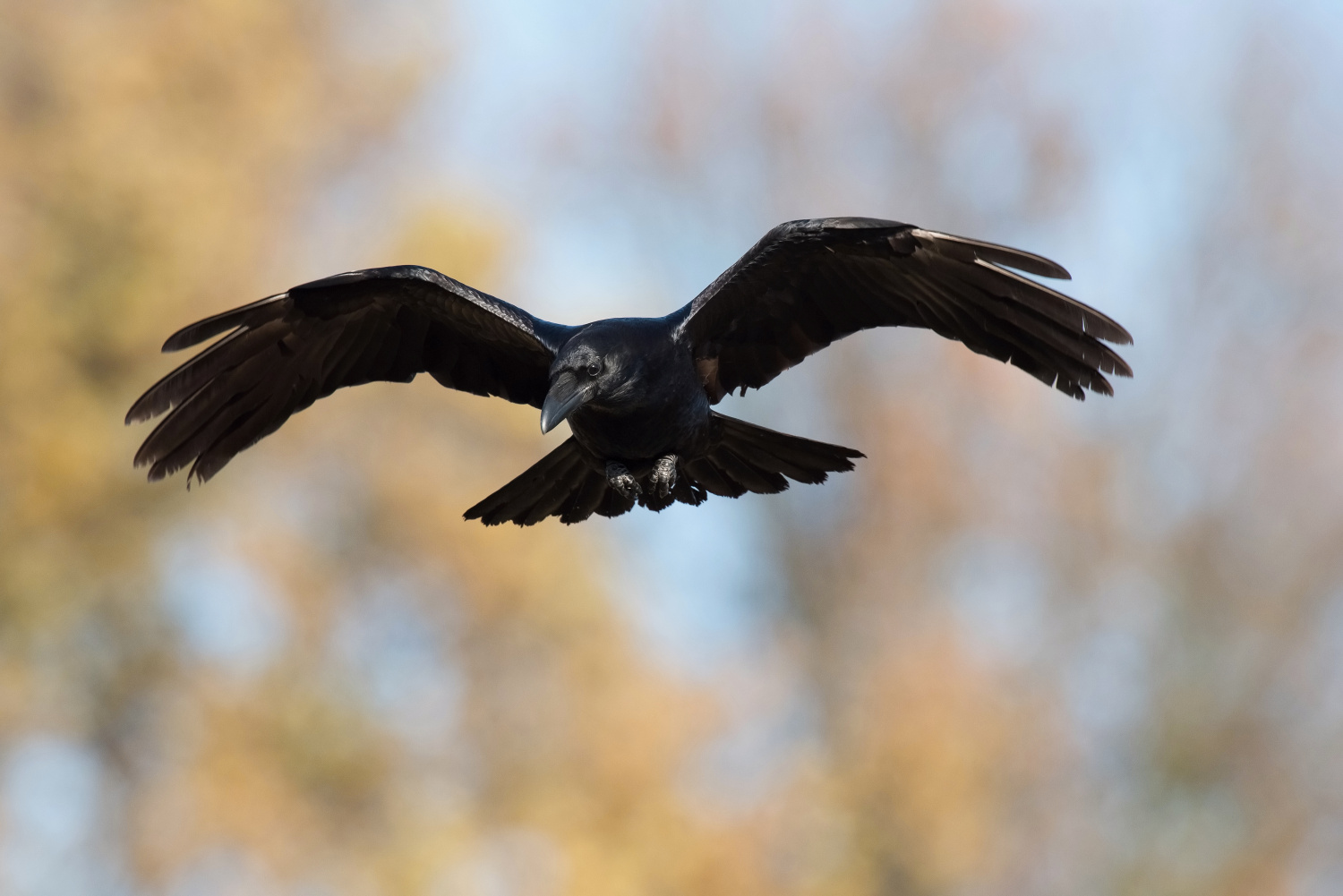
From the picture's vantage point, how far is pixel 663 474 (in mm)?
5184

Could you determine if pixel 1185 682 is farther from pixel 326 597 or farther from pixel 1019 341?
pixel 1019 341

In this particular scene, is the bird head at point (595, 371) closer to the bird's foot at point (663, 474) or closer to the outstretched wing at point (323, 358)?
the bird's foot at point (663, 474)

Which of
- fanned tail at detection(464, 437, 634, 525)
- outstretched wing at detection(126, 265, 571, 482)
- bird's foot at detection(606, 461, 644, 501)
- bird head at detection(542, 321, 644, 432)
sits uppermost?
outstretched wing at detection(126, 265, 571, 482)

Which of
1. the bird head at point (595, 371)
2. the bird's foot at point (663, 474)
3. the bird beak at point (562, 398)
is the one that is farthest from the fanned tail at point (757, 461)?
the bird beak at point (562, 398)

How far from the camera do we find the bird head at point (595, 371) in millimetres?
4754

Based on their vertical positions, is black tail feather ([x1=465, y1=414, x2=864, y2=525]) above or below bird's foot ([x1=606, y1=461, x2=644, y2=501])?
above

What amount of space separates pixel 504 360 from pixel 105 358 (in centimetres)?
905

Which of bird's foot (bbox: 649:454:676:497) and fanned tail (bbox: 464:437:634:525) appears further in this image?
fanned tail (bbox: 464:437:634:525)

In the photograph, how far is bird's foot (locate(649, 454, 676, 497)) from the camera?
5.18 metres

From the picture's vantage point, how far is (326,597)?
13711 millimetres

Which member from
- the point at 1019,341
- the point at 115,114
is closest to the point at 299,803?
the point at 115,114

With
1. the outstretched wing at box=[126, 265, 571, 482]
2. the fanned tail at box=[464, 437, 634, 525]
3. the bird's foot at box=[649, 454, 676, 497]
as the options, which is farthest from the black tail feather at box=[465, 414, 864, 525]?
the outstretched wing at box=[126, 265, 571, 482]

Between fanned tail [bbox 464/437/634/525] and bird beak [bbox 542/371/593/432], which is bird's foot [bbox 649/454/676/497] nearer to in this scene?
fanned tail [bbox 464/437/634/525]

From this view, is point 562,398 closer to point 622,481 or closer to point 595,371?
point 595,371
